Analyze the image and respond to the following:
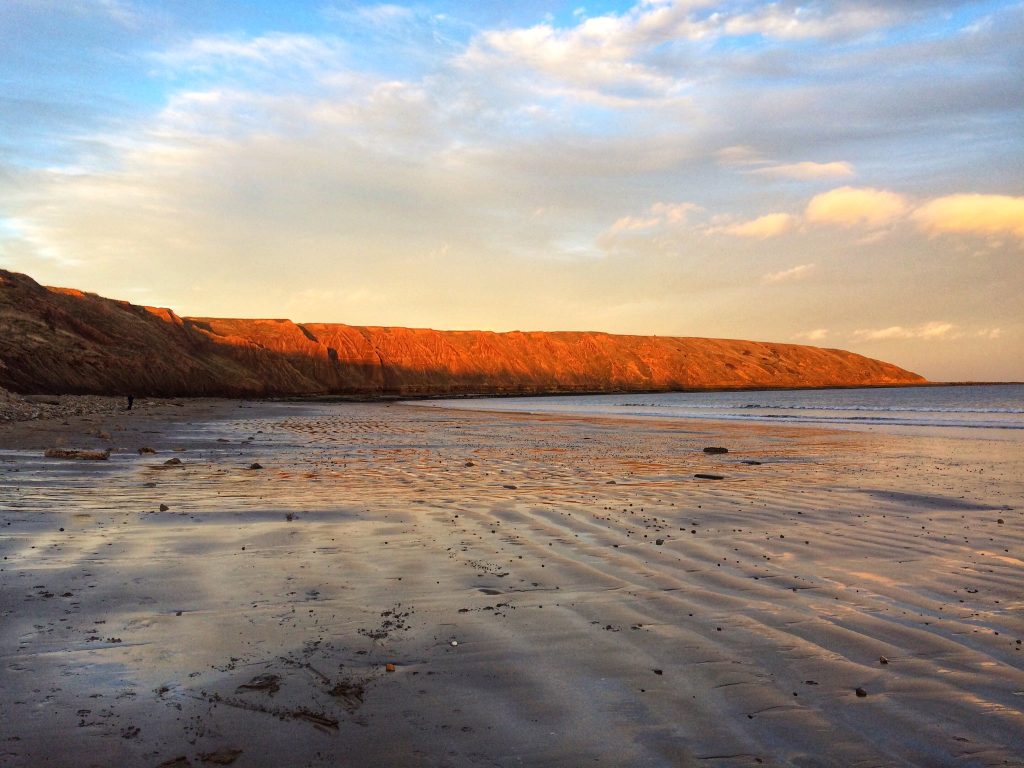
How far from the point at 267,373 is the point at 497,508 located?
95498 millimetres

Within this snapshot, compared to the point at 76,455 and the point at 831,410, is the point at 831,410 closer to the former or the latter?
the point at 831,410

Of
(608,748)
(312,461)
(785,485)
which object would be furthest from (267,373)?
(608,748)

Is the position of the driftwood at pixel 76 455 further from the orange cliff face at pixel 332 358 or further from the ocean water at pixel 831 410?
the orange cliff face at pixel 332 358

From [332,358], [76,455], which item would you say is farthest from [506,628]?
[332,358]

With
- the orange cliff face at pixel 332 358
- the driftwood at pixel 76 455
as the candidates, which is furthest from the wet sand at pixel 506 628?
the orange cliff face at pixel 332 358

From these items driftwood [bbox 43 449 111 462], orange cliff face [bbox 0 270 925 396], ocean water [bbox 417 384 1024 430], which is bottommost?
driftwood [bbox 43 449 111 462]

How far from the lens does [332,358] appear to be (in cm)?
12862

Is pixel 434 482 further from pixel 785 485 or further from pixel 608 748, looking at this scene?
pixel 608 748

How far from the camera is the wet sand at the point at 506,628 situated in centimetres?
318

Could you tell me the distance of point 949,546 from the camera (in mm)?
7113

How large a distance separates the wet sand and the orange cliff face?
50005mm

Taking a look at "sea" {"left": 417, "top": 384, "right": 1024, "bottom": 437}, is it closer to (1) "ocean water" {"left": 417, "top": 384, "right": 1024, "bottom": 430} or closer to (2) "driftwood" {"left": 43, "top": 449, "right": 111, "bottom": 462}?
(1) "ocean water" {"left": 417, "top": 384, "right": 1024, "bottom": 430}

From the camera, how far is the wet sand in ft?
10.4

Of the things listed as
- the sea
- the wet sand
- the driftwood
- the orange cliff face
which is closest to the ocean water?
the sea
